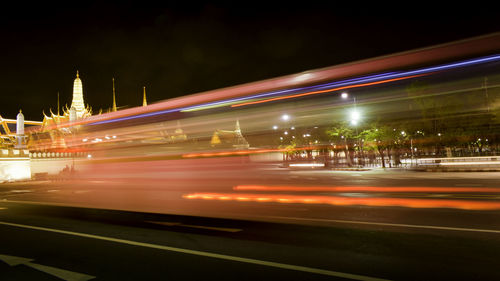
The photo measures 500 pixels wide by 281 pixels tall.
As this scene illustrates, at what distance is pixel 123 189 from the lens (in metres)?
13.4

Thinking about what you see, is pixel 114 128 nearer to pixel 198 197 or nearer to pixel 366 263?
pixel 198 197

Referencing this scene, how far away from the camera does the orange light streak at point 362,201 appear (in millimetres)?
10406

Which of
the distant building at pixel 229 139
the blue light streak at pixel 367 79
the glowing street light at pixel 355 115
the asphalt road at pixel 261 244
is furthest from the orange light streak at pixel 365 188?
the glowing street light at pixel 355 115

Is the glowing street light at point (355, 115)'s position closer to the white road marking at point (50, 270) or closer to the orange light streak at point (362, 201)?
the orange light streak at point (362, 201)

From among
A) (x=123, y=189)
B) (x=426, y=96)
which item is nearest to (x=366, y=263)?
(x=426, y=96)

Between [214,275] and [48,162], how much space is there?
39.1 meters

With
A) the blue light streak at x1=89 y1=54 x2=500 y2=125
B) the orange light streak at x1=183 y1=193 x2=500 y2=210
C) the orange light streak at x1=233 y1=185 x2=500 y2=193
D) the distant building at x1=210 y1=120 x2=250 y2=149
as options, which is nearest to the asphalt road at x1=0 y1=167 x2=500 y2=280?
the orange light streak at x1=183 y1=193 x2=500 y2=210

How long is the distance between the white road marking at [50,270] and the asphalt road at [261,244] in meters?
0.01

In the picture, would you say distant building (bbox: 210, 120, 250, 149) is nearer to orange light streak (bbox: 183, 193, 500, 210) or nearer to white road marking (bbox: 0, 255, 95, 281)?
orange light streak (bbox: 183, 193, 500, 210)

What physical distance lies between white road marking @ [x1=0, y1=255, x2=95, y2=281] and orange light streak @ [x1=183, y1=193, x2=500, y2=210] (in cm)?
620

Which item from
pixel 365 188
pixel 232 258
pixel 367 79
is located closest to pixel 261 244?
pixel 232 258

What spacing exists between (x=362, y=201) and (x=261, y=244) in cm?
649

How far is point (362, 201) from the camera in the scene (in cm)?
1194

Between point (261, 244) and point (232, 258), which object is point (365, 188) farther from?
point (232, 258)
